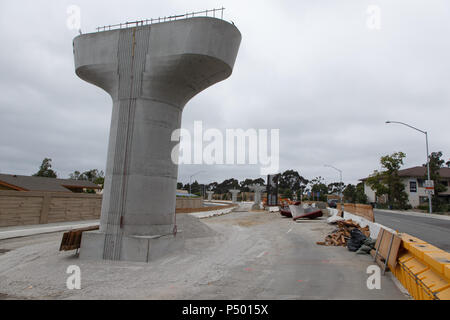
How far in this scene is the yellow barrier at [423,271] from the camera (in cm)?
513

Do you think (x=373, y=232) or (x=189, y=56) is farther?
(x=373, y=232)

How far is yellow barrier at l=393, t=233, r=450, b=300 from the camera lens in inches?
202

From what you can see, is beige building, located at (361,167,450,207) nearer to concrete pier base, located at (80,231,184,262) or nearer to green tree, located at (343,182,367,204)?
green tree, located at (343,182,367,204)

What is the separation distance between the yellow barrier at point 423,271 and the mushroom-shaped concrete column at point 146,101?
8354 millimetres

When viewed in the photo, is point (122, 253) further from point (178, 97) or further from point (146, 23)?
point (146, 23)

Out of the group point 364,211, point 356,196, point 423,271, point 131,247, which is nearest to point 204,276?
point 131,247

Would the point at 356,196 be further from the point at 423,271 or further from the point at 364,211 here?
the point at 423,271

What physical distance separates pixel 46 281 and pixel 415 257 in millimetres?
9887

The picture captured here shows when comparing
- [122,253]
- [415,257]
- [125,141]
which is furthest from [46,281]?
[415,257]

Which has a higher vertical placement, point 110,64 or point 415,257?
point 110,64

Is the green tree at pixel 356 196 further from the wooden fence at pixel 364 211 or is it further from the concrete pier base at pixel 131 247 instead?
the concrete pier base at pixel 131 247

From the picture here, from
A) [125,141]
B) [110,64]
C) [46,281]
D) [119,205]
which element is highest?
[110,64]

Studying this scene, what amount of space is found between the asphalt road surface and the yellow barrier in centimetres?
45

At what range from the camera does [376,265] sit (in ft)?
31.5
